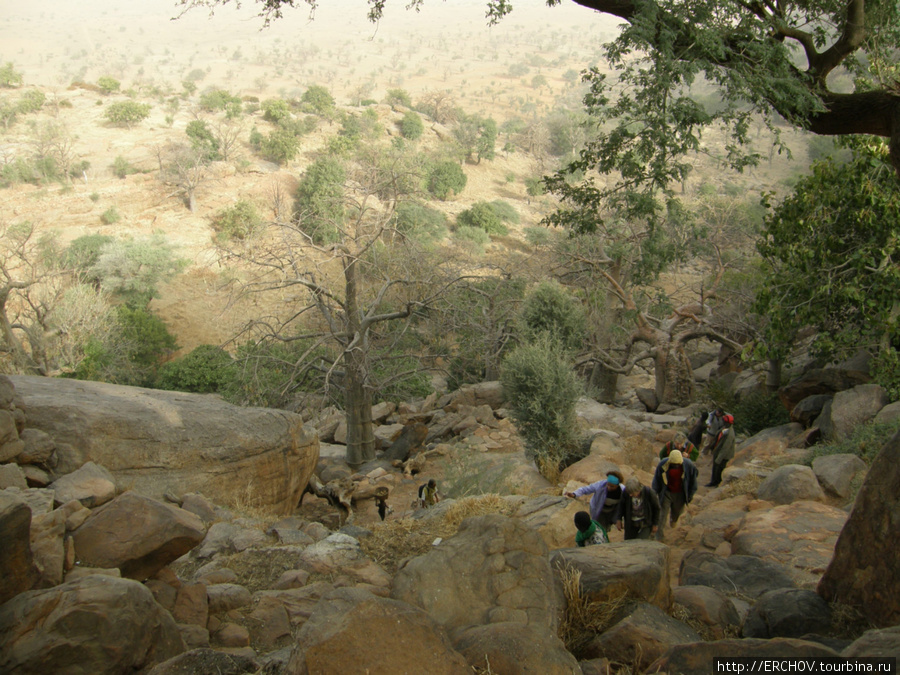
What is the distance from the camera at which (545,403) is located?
11.6 meters

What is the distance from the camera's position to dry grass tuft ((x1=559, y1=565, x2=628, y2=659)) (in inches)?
152

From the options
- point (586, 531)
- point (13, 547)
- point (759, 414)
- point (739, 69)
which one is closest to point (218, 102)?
point (759, 414)

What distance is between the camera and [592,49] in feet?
343

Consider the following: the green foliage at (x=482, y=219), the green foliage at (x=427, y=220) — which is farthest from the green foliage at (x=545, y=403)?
the green foliage at (x=482, y=219)

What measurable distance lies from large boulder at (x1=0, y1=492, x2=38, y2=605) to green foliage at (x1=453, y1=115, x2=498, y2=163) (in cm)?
4577

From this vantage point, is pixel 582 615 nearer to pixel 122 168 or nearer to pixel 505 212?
pixel 505 212

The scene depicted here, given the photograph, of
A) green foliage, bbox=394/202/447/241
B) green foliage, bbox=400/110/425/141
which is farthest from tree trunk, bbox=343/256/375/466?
green foliage, bbox=400/110/425/141

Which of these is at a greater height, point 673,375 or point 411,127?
point 411,127

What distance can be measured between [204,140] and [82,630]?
3994 centimetres

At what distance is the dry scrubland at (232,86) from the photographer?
31.9 metres

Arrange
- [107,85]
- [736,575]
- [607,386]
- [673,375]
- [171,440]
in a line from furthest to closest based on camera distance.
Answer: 1. [107,85]
2. [607,386]
3. [673,375]
4. [171,440]
5. [736,575]

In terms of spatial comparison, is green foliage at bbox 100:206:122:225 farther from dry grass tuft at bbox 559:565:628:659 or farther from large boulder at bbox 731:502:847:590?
dry grass tuft at bbox 559:565:628:659

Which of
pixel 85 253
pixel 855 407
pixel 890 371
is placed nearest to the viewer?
pixel 890 371

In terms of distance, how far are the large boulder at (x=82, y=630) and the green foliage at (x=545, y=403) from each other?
882cm
